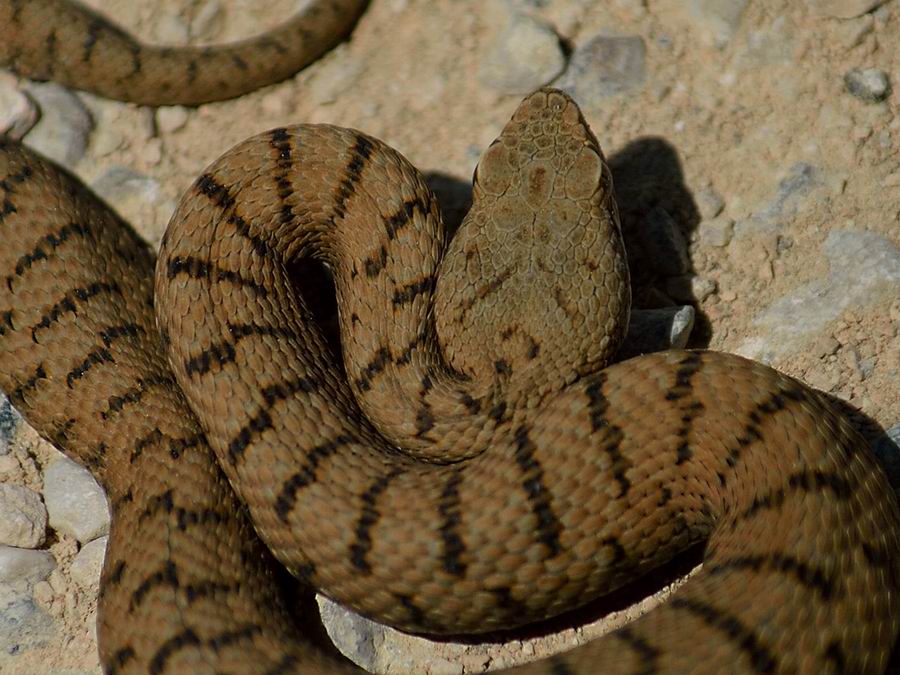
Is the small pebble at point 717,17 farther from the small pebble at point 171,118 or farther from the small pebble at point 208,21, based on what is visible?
the small pebble at point 171,118

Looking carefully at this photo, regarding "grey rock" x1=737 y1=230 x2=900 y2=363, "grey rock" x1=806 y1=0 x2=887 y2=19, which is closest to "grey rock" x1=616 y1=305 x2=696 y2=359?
"grey rock" x1=737 y1=230 x2=900 y2=363

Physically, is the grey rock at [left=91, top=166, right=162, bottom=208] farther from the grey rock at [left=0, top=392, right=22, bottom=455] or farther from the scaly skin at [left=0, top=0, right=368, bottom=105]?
the grey rock at [left=0, top=392, right=22, bottom=455]

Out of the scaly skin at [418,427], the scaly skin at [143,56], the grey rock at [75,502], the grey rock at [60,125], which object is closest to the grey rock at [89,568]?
the grey rock at [75,502]

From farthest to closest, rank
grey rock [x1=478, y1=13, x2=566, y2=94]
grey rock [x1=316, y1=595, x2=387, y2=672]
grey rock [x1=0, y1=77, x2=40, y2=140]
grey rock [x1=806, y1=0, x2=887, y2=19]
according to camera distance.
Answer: grey rock [x1=0, y1=77, x2=40, y2=140] → grey rock [x1=478, y1=13, x2=566, y2=94] → grey rock [x1=806, y1=0, x2=887, y2=19] → grey rock [x1=316, y1=595, x2=387, y2=672]

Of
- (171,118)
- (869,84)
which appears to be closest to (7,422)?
(171,118)

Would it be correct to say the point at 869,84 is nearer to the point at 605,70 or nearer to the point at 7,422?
the point at 605,70

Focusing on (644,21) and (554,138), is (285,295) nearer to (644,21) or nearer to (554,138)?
(554,138)
